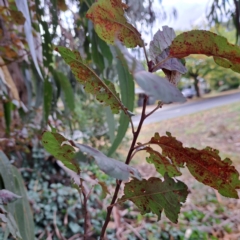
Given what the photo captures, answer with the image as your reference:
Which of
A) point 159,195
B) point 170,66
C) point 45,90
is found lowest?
point 159,195

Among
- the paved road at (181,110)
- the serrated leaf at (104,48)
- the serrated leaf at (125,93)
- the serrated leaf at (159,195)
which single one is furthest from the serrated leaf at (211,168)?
the paved road at (181,110)

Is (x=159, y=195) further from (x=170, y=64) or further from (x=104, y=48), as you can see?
(x=104, y=48)

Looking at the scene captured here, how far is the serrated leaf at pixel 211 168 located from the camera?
20 centimetres

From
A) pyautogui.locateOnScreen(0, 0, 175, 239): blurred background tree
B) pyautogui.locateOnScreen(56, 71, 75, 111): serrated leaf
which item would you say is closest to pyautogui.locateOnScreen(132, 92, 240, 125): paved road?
pyautogui.locateOnScreen(0, 0, 175, 239): blurred background tree

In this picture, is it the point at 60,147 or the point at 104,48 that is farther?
the point at 104,48

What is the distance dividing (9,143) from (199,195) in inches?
49.9

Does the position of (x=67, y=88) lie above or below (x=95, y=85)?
above

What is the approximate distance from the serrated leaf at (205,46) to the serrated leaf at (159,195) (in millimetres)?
105

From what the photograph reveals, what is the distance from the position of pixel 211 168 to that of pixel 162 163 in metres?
0.05

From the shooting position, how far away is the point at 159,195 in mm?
226

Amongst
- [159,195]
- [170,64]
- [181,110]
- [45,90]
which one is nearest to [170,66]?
[170,64]

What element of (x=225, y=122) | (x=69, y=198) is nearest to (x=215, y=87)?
(x=225, y=122)

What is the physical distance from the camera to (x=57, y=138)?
0.70ft

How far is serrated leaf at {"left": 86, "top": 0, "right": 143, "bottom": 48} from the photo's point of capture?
7.7 inches
